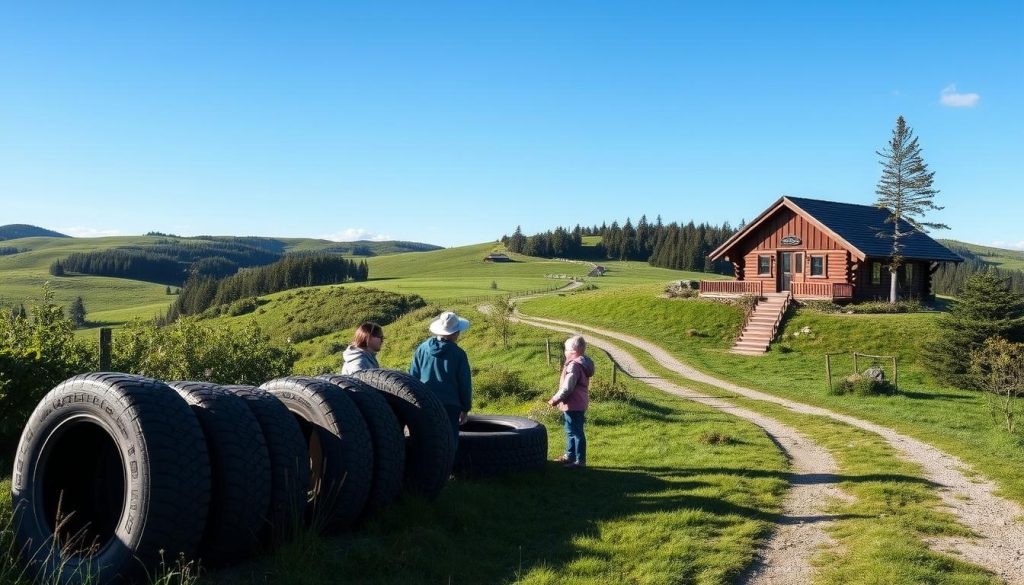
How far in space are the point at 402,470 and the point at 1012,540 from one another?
6623 millimetres

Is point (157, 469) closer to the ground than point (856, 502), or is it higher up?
higher up

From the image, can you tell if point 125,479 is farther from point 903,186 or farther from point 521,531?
point 903,186

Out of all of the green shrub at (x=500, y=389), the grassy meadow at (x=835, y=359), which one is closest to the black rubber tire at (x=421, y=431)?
the grassy meadow at (x=835, y=359)

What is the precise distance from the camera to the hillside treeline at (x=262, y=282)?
13562 cm

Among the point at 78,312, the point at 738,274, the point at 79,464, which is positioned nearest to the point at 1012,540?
the point at 79,464

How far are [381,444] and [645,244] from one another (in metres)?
156

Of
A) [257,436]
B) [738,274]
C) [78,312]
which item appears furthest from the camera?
[78,312]

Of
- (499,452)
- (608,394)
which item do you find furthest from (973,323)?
(499,452)

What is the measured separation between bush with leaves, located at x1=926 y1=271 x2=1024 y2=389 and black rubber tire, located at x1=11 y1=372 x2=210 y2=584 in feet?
82.8

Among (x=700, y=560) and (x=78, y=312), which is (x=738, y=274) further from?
(x=78, y=312)

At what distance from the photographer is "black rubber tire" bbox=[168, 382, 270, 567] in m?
5.93

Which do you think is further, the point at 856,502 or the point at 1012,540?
the point at 856,502

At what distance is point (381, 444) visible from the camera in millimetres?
7492

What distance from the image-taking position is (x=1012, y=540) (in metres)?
7.93
